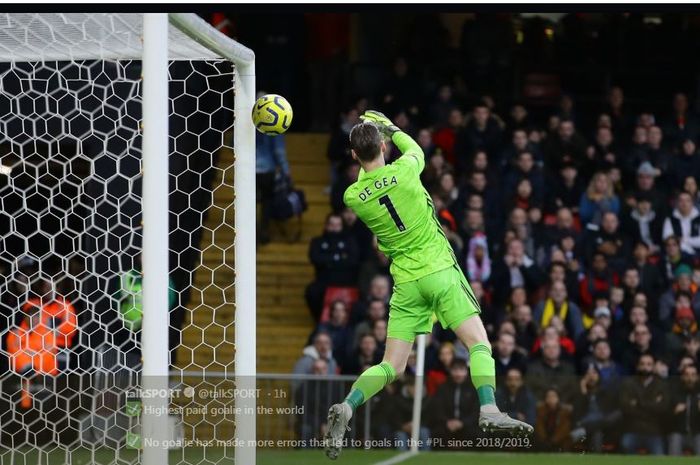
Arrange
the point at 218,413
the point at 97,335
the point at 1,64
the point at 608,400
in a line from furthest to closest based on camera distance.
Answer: the point at 608,400 → the point at 218,413 → the point at 97,335 → the point at 1,64

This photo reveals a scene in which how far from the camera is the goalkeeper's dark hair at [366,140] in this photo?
7508mm

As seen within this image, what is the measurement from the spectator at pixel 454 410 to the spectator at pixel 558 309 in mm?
1549

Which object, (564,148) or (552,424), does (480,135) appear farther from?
(552,424)

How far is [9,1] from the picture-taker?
300 inches

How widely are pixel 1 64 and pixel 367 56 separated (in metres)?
7.98

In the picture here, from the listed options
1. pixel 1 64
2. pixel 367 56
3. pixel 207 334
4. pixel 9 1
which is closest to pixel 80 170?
pixel 207 334

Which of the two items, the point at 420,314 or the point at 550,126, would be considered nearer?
the point at 420,314

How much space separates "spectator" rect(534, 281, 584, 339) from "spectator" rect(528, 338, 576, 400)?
44 centimetres

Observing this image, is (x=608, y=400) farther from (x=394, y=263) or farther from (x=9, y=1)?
(x=9, y=1)

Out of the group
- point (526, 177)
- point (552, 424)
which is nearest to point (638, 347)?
point (552, 424)

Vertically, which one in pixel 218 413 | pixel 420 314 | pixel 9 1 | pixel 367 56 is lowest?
pixel 218 413

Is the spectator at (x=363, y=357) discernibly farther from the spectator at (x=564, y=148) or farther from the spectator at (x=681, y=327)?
the spectator at (x=564, y=148)

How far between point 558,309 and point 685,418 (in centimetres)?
171

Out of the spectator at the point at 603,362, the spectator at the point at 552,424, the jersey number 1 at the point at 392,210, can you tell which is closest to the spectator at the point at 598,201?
the spectator at the point at 603,362
